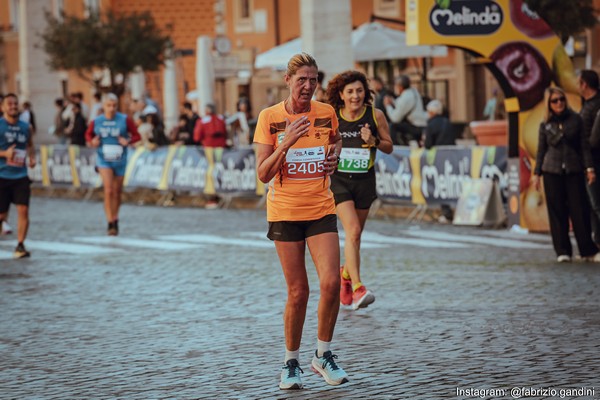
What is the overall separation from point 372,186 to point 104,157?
907cm

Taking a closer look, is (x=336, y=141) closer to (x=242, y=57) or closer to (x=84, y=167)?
(x=84, y=167)

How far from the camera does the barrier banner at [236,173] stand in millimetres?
26927

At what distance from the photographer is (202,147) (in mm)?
28312

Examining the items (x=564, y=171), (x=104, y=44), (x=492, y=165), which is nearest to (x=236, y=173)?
(x=492, y=165)

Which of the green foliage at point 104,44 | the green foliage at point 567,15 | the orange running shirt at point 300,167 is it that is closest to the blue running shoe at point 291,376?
the orange running shirt at point 300,167

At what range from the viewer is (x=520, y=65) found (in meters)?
20.5

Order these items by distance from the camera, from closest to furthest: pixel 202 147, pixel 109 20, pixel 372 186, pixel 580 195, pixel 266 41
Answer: pixel 372 186 → pixel 580 195 → pixel 202 147 → pixel 109 20 → pixel 266 41

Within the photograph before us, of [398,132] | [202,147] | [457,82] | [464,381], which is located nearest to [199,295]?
[464,381]

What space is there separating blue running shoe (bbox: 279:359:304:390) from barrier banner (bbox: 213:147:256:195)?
1744 cm

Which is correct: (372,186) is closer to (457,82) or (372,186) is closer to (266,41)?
(457,82)

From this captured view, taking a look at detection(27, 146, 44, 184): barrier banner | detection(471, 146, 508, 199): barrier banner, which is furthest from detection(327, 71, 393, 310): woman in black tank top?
detection(27, 146, 44, 184): barrier banner

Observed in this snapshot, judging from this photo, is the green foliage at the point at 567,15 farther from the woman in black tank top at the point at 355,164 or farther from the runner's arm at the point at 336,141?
the runner's arm at the point at 336,141

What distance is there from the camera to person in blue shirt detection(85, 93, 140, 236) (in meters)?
21.6

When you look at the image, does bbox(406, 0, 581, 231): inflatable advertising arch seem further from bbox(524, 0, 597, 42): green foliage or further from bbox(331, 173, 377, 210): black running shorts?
bbox(524, 0, 597, 42): green foliage
